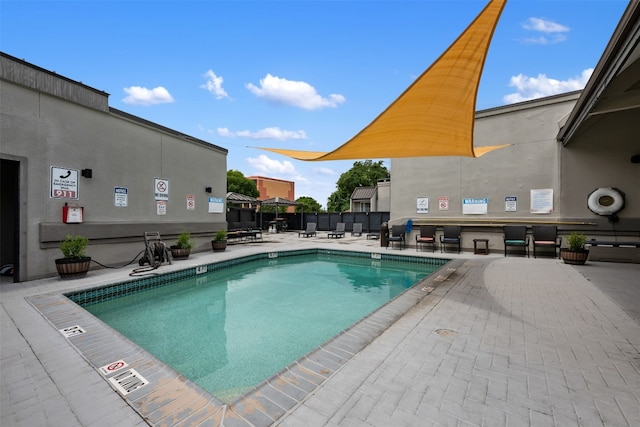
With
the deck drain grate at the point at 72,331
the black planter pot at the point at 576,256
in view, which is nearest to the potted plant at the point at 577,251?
the black planter pot at the point at 576,256

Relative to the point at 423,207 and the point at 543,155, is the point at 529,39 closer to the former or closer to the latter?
the point at 543,155

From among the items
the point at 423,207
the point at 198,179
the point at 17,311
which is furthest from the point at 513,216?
the point at 17,311

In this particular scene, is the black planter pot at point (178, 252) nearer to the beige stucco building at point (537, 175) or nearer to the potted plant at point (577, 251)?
the beige stucco building at point (537, 175)

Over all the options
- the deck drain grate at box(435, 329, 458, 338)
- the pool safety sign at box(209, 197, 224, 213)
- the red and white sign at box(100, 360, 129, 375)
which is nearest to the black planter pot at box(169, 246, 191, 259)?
the pool safety sign at box(209, 197, 224, 213)

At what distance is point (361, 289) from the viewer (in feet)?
18.6

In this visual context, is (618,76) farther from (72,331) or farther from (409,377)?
(72,331)

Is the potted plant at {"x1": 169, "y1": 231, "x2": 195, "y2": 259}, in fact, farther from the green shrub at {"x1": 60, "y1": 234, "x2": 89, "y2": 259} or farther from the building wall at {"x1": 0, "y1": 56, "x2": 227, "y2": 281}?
the green shrub at {"x1": 60, "y1": 234, "x2": 89, "y2": 259}

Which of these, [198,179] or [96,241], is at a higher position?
[198,179]

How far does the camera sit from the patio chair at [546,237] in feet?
24.6

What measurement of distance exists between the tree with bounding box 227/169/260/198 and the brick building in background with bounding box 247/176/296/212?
31.9 feet

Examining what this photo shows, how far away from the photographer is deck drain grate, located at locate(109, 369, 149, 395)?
1.82m

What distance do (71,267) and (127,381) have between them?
168 inches

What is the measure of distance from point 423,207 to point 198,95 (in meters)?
8.46

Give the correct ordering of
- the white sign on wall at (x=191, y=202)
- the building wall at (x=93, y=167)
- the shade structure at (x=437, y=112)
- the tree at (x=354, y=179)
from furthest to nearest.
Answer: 1. the tree at (x=354, y=179)
2. the white sign on wall at (x=191, y=202)
3. the building wall at (x=93, y=167)
4. the shade structure at (x=437, y=112)
